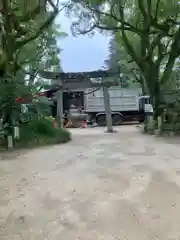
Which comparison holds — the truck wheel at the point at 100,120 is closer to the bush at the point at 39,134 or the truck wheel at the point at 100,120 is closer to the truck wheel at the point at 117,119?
the truck wheel at the point at 117,119

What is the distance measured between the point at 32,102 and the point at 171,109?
5.98m

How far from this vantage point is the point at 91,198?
5.03 m

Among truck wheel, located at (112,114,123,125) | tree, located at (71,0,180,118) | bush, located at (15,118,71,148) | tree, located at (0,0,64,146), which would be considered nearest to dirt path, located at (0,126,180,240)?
bush, located at (15,118,71,148)

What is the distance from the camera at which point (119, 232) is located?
147 inches

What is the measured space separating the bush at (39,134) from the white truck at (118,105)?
1341 centimetres

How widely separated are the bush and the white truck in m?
13.4

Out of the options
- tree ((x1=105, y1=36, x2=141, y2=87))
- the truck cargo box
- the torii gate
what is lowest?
the truck cargo box

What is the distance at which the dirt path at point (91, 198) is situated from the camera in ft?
12.5

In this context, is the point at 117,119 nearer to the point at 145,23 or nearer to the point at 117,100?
the point at 117,100

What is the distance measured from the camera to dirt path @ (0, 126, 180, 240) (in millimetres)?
3805

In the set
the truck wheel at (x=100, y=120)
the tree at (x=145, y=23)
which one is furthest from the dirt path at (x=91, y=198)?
the truck wheel at (x=100, y=120)

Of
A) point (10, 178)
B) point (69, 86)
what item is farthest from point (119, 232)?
point (69, 86)

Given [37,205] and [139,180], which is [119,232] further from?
[139,180]

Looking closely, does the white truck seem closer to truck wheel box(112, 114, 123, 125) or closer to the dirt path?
truck wheel box(112, 114, 123, 125)
